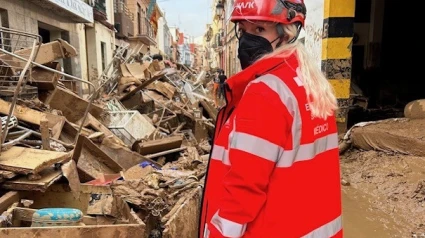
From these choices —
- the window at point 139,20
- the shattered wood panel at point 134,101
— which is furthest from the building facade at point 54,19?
the window at point 139,20

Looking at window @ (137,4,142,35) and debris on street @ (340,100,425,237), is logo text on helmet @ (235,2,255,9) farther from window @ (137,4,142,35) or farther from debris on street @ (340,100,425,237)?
window @ (137,4,142,35)

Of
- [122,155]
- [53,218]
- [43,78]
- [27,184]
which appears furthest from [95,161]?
[53,218]

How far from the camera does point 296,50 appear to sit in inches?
51.0

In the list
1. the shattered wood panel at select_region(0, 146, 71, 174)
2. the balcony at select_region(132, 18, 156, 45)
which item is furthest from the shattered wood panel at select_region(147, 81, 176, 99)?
the balcony at select_region(132, 18, 156, 45)

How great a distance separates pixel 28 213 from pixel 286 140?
1.94m

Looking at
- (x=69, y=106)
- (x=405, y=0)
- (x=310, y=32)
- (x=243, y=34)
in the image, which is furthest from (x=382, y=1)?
(x=243, y=34)

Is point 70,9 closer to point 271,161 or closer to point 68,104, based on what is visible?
point 68,104

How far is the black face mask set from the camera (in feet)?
4.40

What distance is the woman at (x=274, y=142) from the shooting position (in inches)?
44.7

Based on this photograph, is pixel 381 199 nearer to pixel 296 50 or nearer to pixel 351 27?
pixel 351 27

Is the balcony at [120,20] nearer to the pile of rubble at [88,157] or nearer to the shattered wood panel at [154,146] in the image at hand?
the pile of rubble at [88,157]

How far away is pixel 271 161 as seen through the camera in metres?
1.15

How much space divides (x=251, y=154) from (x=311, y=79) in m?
0.37

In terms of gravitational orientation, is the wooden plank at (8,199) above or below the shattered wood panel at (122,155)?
above
